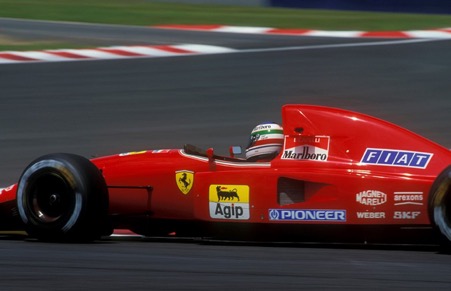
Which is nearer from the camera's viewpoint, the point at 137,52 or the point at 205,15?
the point at 137,52

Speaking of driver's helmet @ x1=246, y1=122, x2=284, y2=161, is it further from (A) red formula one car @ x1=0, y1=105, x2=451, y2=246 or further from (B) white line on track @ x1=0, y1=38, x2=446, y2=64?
(B) white line on track @ x1=0, y1=38, x2=446, y2=64

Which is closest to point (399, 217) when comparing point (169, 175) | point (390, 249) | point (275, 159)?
point (390, 249)

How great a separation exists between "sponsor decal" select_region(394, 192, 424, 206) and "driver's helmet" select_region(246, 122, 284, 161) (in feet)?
2.91

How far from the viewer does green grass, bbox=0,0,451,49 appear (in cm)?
1777

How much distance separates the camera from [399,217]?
5.67 meters

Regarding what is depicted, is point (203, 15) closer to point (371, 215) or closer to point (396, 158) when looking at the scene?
point (396, 158)

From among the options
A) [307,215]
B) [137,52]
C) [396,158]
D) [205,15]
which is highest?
[205,15]

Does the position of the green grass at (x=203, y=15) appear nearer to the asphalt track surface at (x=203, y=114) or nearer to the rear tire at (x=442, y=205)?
the asphalt track surface at (x=203, y=114)

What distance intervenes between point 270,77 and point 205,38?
135 inches

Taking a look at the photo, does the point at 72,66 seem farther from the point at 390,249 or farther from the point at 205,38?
the point at 390,249

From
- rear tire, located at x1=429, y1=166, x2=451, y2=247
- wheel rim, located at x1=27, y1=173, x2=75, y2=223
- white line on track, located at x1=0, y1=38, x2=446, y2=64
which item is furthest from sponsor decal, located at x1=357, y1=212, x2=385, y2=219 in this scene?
white line on track, located at x1=0, y1=38, x2=446, y2=64

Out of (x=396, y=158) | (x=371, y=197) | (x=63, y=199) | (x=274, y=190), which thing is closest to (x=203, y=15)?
(x=63, y=199)

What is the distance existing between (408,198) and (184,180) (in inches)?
53.4

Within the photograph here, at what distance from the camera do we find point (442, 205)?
17.9ft
